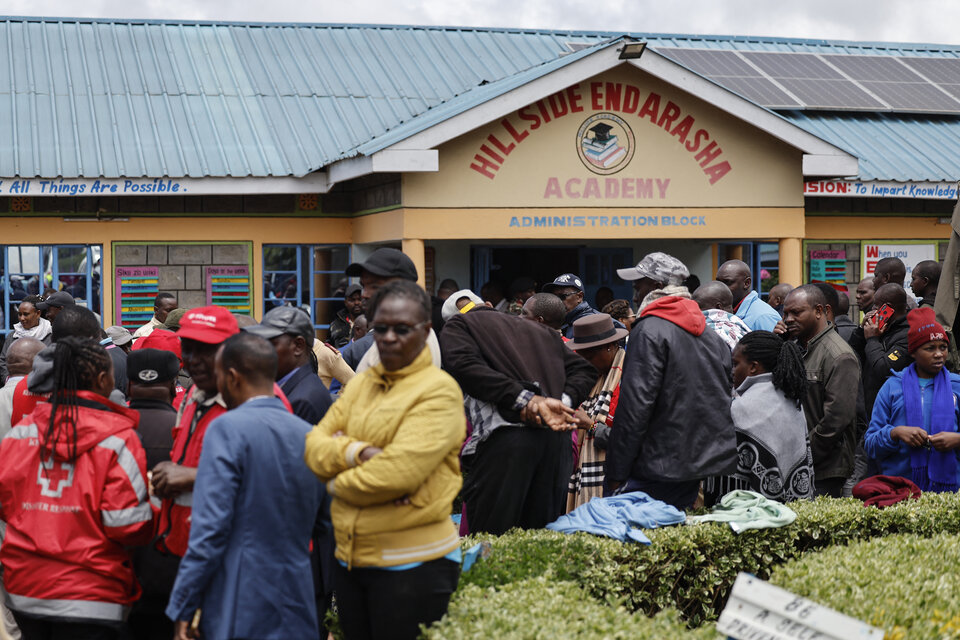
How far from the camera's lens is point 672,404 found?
19.0 feet

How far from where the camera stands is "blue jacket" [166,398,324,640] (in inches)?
146

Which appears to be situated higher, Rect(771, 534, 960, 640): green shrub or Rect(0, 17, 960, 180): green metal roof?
Rect(0, 17, 960, 180): green metal roof

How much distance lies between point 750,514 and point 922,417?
1480 mm

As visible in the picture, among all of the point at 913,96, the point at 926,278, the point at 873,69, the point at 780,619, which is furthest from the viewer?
the point at 873,69

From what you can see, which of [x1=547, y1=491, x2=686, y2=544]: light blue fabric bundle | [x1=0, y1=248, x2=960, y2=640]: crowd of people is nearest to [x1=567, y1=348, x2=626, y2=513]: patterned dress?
[x1=0, y1=248, x2=960, y2=640]: crowd of people

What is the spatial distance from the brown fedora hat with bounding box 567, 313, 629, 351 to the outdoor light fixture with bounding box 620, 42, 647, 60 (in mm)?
5888

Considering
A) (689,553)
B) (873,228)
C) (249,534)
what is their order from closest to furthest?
1. (249,534)
2. (689,553)
3. (873,228)

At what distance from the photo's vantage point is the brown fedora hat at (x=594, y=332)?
20.2ft

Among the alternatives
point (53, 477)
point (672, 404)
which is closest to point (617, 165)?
point (672, 404)

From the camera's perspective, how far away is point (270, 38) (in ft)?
51.1

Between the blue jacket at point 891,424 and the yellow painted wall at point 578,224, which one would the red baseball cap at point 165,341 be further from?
the yellow painted wall at point 578,224

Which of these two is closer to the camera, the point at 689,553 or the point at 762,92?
the point at 689,553

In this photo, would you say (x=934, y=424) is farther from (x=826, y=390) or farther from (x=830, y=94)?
(x=830, y=94)

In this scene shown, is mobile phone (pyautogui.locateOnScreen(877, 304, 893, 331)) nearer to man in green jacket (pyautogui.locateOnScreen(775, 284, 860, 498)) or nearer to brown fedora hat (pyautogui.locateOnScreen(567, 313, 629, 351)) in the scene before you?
man in green jacket (pyautogui.locateOnScreen(775, 284, 860, 498))
